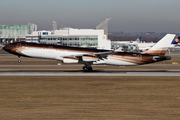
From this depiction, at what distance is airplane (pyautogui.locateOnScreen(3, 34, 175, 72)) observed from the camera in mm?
44094

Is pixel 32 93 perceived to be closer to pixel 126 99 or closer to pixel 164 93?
pixel 126 99

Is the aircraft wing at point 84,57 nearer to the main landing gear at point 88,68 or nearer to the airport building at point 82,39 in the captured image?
the main landing gear at point 88,68

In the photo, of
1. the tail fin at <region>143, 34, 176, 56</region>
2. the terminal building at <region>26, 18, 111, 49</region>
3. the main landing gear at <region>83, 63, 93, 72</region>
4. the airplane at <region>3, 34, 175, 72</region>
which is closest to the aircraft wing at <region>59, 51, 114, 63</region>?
the airplane at <region>3, 34, 175, 72</region>

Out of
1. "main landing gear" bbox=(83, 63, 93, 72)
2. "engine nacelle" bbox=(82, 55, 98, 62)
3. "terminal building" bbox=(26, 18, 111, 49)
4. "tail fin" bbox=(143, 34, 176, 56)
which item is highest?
"terminal building" bbox=(26, 18, 111, 49)

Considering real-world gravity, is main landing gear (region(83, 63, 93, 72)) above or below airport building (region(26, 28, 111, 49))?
below

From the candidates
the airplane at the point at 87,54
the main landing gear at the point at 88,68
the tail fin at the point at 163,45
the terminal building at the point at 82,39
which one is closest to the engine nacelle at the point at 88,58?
the airplane at the point at 87,54

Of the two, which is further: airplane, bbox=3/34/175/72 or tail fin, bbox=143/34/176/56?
tail fin, bbox=143/34/176/56

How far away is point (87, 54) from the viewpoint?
44312 millimetres

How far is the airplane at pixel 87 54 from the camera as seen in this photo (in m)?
44.1

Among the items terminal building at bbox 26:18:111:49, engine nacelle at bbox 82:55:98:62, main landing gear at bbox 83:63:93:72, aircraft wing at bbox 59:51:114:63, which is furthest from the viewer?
terminal building at bbox 26:18:111:49

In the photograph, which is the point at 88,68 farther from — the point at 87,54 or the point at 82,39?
the point at 82,39

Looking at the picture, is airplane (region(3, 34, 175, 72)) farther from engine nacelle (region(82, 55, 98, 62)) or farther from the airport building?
the airport building

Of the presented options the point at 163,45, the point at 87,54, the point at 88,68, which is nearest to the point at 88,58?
the point at 87,54

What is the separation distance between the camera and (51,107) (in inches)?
814
